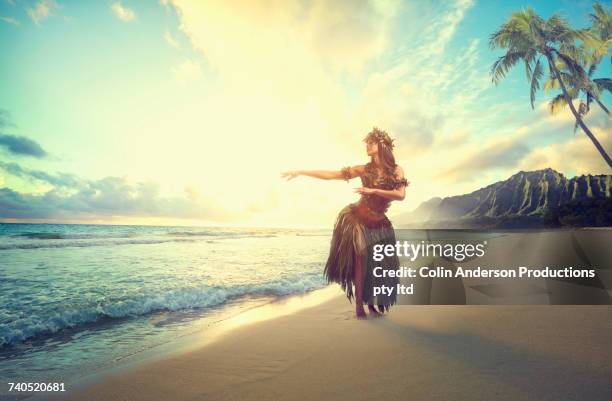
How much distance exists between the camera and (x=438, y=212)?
58781mm

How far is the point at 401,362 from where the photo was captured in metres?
2.33

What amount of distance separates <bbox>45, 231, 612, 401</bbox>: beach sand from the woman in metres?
0.52

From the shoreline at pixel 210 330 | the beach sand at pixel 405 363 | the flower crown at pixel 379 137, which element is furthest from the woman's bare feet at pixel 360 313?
the flower crown at pixel 379 137

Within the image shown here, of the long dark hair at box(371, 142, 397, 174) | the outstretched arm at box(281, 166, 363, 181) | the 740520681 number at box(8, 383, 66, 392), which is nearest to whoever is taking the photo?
the 740520681 number at box(8, 383, 66, 392)

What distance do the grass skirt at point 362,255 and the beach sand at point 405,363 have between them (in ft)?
2.10

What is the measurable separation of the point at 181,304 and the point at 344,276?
3.47 meters

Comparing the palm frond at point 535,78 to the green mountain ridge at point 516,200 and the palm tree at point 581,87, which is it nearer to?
the palm tree at point 581,87

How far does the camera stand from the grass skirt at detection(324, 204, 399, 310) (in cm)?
417

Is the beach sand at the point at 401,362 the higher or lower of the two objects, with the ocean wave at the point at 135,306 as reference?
higher

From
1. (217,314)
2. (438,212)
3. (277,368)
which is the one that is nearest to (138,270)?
(217,314)

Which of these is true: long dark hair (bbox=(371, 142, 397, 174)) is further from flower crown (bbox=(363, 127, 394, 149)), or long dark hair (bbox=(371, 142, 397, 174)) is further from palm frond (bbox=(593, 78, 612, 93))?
palm frond (bbox=(593, 78, 612, 93))

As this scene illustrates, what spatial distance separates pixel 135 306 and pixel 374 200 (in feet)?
15.7

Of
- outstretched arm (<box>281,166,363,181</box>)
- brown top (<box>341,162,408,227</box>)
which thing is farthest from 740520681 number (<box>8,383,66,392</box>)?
brown top (<box>341,162,408,227</box>)

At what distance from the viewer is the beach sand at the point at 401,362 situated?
1.88 meters
